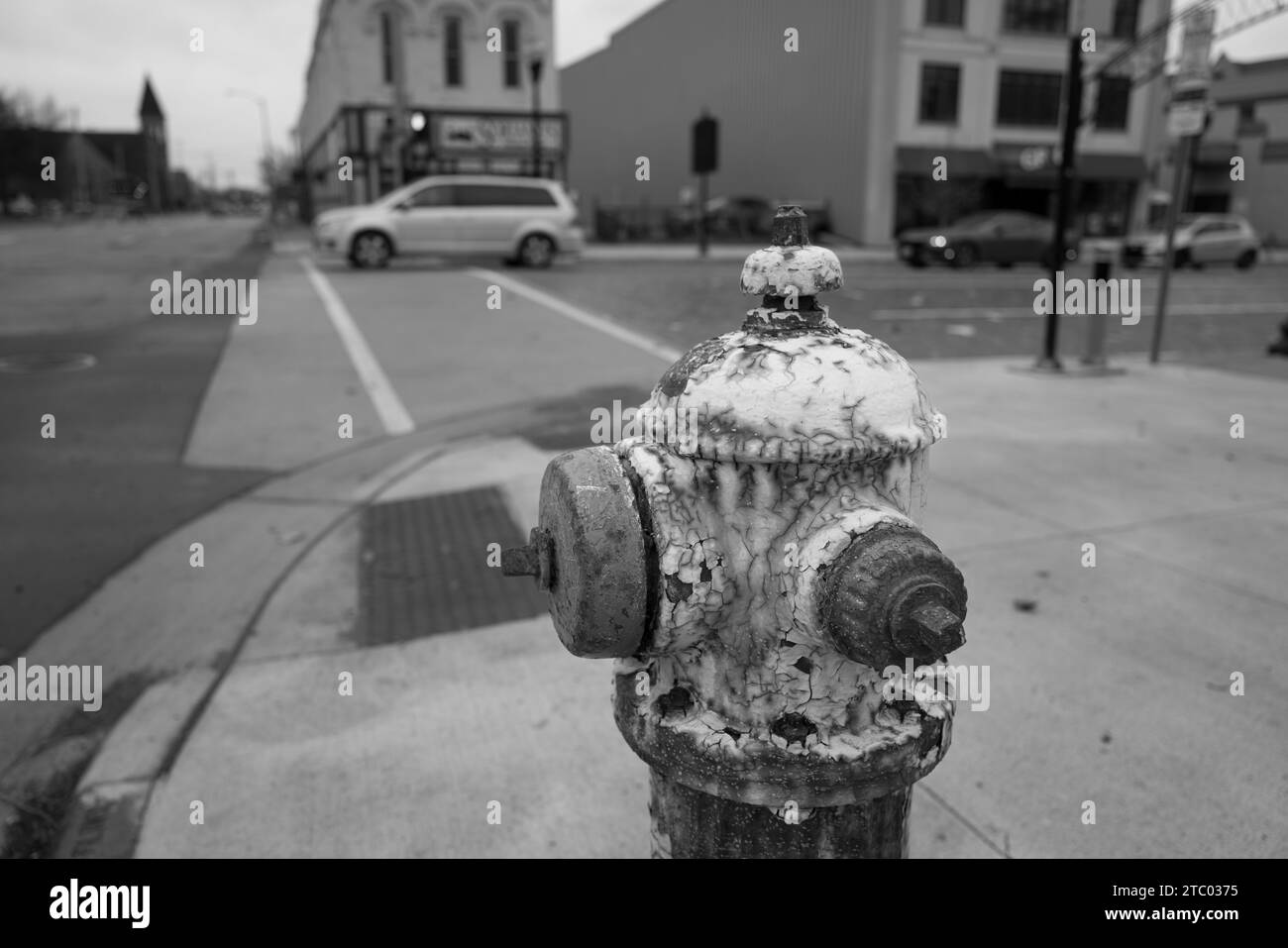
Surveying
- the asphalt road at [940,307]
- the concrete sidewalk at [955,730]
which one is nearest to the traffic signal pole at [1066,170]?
the asphalt road at [940,307]

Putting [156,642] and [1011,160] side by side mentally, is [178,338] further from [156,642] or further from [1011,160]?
[1011,160]

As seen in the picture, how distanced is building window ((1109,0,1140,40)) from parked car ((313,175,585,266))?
24049 mm

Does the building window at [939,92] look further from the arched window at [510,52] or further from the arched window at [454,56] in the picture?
the arched window at [454,56]

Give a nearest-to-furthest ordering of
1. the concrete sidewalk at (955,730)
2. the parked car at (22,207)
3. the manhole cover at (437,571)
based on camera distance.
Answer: the concrete sidewalk at (955,730)
the manhole cover at (437,571)
the parked car at (22,207)

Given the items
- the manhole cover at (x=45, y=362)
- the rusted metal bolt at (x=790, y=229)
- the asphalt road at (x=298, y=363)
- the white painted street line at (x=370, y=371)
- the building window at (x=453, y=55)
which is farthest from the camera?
the building window at (x=453, y=55)

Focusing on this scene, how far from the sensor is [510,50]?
37250 millimetres

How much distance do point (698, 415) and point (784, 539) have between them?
0.21 meters

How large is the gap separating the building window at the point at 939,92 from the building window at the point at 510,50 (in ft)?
48.8

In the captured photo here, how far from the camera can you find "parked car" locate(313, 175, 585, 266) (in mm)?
19750

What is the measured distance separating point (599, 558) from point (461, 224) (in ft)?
66.1

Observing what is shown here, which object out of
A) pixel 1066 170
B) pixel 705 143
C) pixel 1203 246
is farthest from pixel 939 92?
pixel 1066 170

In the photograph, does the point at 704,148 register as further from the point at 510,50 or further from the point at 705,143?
the point at 510,50

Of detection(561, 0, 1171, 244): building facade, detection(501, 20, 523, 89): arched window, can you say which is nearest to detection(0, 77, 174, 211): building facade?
detection(501, 20, 523, 89): arched window

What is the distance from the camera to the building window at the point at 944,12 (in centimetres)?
3183
